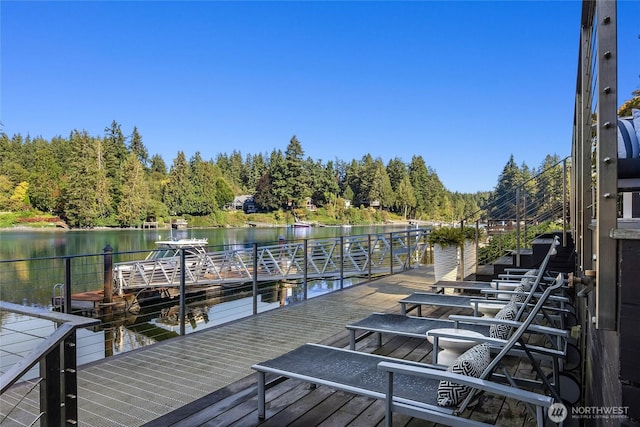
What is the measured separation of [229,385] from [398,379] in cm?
128

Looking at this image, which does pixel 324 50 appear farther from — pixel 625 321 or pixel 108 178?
pixel 625 321

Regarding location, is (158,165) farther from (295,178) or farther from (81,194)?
(295,178)

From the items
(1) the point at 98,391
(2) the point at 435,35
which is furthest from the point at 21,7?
(1) the point at 98,391

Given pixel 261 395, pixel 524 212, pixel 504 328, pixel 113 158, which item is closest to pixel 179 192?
pixel 113 158

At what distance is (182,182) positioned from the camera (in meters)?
53.3

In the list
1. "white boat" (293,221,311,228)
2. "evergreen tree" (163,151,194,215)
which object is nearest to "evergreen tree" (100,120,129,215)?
"evergreen tree" (163,151,194,215)

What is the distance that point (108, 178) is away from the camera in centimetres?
4653

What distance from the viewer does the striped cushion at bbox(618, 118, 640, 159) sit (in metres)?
1.26

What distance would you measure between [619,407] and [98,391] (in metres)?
2.98

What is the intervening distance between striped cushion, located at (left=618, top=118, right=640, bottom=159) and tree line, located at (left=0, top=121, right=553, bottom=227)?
84.1ft

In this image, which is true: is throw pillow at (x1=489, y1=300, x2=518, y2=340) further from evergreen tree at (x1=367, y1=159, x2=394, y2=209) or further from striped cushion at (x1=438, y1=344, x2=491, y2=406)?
evergreen tree at (x1=367, y1=159, x2=394, y2=209)

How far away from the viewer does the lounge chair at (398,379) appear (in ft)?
5.15

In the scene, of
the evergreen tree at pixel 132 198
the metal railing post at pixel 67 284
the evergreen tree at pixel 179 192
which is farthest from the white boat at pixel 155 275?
the evergreen tree at pixel 179 192

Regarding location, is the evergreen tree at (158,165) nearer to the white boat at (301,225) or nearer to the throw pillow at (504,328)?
the white boat at (301,225)
